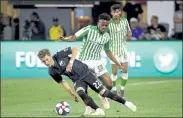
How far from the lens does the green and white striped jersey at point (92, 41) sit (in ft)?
56.3

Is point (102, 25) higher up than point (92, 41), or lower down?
higher up

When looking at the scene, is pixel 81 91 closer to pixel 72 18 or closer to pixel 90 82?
pixel 90 82

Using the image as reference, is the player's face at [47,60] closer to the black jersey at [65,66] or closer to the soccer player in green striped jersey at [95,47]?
the black jersey at [65,66]

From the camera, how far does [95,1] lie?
96.8 feet

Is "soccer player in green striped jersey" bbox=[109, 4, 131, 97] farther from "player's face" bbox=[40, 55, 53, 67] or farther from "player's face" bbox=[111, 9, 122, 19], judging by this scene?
"player's face" bbox=[40, 55, 53, 67]

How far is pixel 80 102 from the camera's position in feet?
64.8

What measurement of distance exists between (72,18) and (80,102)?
32.4 ft

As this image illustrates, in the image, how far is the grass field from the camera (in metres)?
16.9

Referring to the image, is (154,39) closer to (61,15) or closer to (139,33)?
(139,33)

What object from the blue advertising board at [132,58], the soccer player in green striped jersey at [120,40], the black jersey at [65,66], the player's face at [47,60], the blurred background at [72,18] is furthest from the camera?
the blurred background at [72,18]

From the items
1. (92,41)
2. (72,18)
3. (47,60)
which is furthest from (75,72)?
(72,18)

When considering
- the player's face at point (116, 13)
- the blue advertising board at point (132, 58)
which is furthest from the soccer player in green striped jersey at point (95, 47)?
the blue advertising board at point (132, 58)

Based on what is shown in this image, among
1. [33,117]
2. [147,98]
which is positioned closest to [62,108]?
[33,117]

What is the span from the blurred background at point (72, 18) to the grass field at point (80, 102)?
1998 mm
